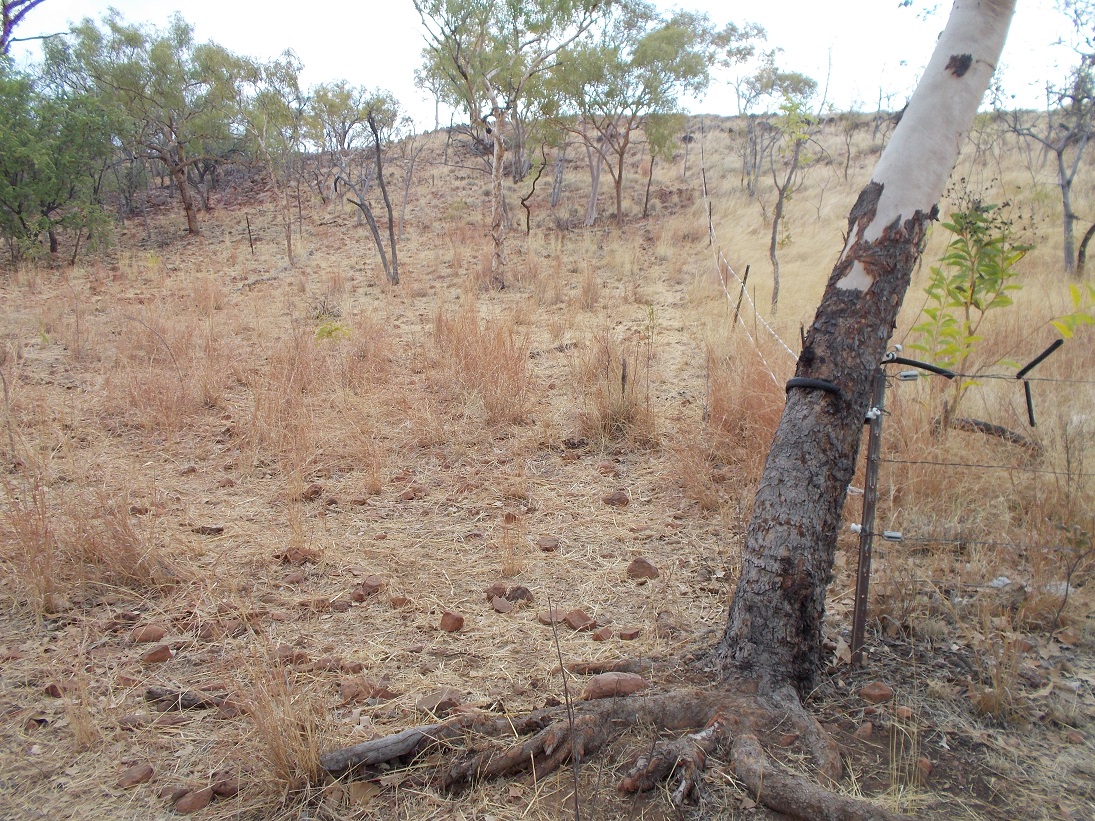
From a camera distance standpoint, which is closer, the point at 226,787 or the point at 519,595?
the point at 226,787

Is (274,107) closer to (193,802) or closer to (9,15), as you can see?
(9,15)

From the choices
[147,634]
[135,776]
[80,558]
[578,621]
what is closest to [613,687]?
[578,621]

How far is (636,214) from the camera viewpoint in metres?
18.0

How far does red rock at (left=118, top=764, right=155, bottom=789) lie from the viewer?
1.80 m

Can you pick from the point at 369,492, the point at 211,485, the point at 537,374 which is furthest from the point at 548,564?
the point at 537,374

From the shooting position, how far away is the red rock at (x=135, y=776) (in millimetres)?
1802

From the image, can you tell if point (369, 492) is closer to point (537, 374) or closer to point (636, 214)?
point (537, 374)

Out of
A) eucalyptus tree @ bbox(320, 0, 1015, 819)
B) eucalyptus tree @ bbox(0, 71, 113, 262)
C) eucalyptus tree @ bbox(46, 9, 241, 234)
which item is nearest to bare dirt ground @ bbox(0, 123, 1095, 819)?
eucalyptus tree @ bbox(320, 0, 1015, 819)

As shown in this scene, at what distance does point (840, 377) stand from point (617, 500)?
5.73ft

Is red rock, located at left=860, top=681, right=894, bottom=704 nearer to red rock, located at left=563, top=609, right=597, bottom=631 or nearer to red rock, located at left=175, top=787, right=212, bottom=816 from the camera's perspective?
red rock, located at left=563, top=609, right=597, bottom=631

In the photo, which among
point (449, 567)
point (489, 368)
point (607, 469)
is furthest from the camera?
point (489, 368)

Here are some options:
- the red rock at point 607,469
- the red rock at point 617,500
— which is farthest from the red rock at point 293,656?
the red rock at point 607,469

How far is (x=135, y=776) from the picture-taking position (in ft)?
5.97

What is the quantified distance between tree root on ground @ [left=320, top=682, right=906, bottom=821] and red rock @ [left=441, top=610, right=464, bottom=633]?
0.62m
